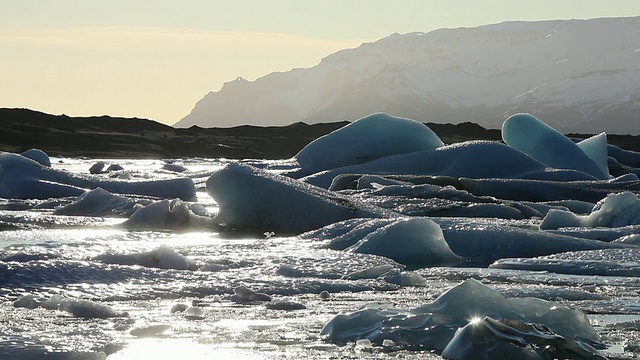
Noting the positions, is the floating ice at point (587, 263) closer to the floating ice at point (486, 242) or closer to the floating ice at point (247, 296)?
the floating ice at point (486, 242)

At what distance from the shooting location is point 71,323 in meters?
4.71

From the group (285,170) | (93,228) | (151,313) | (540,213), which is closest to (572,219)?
(540,213)

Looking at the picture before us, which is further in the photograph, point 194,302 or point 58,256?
point 58,256

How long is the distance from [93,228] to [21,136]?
1689 inches

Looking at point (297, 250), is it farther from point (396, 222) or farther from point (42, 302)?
point (42, 302)

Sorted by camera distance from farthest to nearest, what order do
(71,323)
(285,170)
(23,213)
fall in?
(285,170) → (23,213) → (71,323)

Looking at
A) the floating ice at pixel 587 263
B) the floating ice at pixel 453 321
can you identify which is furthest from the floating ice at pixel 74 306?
the floating ice at pixel 587 263

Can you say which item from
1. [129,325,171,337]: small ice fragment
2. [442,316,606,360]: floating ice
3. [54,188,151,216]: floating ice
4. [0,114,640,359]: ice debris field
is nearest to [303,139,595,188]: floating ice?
[0,114,640,359]: ice debris field

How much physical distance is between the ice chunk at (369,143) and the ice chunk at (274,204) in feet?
22.4

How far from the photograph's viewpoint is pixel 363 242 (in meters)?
7.80

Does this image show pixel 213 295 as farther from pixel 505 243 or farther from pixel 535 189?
pixel 535 189

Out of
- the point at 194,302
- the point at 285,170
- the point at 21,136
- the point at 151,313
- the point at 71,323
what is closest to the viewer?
the point at 71,323

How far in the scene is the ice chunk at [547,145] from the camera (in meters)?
17.8

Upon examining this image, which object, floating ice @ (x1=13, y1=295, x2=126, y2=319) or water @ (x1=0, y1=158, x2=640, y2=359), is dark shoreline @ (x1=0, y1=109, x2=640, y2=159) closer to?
water @ (x1=0, y1=158, x2=640, y2=359)
